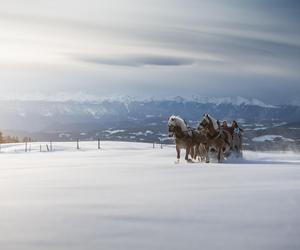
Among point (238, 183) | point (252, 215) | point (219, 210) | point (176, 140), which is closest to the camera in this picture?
point (252, 215)

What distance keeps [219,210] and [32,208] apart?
8.71 feet

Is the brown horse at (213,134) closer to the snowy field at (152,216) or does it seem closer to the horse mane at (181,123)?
the horse mane at (181,123)

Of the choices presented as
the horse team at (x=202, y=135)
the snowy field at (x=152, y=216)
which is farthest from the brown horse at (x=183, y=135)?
the snowy field at (x=152, y=216)

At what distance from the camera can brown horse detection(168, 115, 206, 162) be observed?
67.1 ft

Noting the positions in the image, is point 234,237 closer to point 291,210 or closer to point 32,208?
point 291,210

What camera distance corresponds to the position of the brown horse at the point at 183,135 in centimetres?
2045

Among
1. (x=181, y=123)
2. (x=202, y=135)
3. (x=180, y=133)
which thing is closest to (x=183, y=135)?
(x=180, y=133)

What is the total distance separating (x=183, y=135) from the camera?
20.6m

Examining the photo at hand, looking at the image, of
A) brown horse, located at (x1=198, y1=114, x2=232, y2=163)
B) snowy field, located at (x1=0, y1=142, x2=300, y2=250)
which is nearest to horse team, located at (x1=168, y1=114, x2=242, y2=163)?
brown horse, located at (x1=198, y1=114, x2=232, y2=163)

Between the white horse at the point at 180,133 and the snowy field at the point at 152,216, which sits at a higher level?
the white horse at the point at 180,133

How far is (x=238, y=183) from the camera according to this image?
9.99 m

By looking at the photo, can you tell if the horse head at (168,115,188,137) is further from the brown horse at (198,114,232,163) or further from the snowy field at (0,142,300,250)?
the snowy field at (0,142,300,250)

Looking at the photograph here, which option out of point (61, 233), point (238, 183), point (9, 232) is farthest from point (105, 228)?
point (238, 183)

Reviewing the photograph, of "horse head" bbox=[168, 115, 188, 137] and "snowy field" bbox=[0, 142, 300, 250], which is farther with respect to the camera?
"horse head" bbox=[168, 115, 188, 137]
